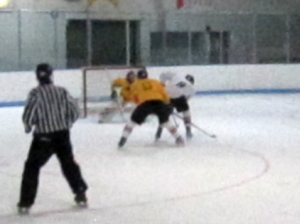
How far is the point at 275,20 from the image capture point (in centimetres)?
2261

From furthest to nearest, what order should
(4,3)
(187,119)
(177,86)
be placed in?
1. (4,3)
2. (187,119)
3. (177,86)

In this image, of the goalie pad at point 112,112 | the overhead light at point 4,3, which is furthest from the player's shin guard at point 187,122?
the overhead light at point 4,3

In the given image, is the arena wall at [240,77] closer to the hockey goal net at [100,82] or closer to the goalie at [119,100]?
the hockey goal net at [100,82]

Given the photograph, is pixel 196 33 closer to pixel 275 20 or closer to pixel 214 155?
pixel 275 20

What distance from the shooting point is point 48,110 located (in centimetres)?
645

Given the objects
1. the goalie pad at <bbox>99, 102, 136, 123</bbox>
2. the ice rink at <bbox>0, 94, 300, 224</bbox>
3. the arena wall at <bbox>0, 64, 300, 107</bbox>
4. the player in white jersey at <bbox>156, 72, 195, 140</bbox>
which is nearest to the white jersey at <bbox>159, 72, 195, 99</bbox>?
the player in white jersey at <bbox>156, 72, 195, 140</bbox>

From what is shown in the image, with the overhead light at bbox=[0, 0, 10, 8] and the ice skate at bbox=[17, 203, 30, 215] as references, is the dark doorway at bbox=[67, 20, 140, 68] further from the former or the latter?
the ice skate at bbox=[17, 203, 30, 215]

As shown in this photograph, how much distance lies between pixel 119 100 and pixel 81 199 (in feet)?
23.1

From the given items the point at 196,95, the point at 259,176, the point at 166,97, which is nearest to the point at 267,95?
the point at 196,95

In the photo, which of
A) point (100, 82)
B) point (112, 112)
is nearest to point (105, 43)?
point (100, 82)

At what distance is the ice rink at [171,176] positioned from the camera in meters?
6.52

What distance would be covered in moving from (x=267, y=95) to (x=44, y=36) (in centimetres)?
559

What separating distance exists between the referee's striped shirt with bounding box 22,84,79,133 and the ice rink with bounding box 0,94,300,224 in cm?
72

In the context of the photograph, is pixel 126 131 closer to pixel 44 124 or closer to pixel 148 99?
pixel 148 99
